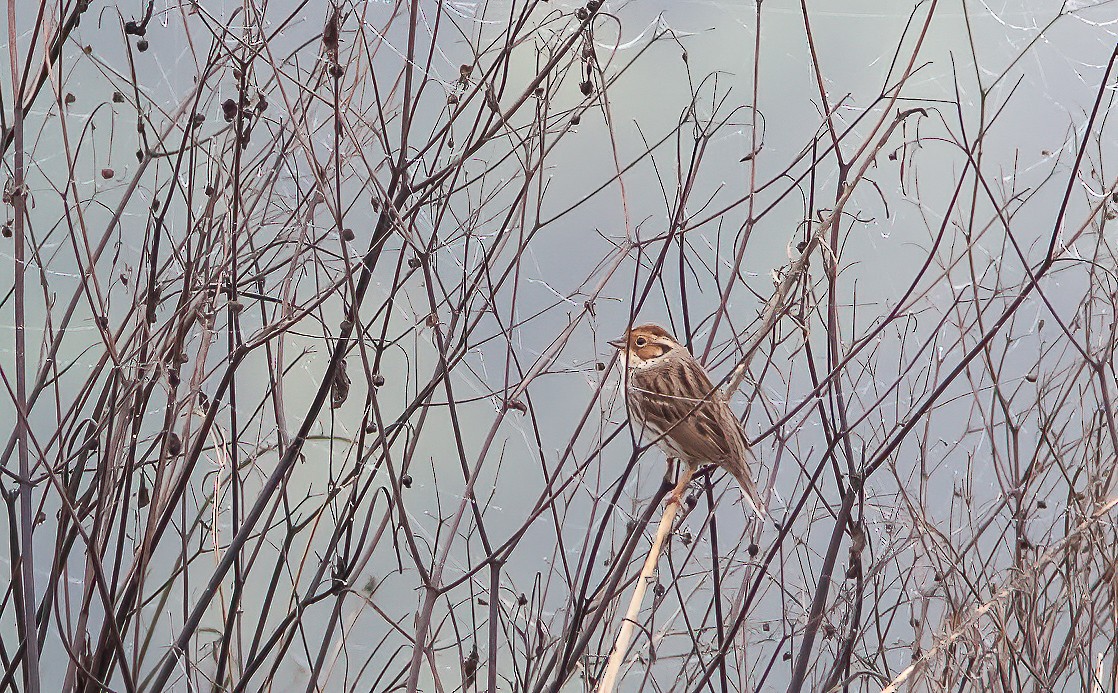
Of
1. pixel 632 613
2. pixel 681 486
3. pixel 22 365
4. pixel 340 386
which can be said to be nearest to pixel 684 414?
pixel 681 486

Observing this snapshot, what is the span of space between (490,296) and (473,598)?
2.63 ft

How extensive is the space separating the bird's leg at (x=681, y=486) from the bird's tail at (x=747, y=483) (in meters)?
0.11

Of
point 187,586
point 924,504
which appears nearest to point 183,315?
point 187,586

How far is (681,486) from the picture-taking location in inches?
93.7

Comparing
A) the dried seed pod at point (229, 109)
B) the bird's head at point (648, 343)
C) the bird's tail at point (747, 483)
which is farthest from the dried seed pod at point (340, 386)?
the bird's head at point (648, 343)

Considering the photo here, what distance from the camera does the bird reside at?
2.55 m

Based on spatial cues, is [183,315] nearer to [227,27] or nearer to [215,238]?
[215,238]

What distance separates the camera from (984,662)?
86.7 inches

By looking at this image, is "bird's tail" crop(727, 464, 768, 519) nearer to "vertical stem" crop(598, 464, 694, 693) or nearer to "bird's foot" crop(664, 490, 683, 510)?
"bird's foot" crop(664, 490, 683, 510)

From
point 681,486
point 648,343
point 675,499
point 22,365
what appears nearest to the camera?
point 22,365

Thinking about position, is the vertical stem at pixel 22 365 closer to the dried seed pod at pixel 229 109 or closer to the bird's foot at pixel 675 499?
the dried seed pod at pixel 229 109

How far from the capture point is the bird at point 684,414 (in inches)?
100

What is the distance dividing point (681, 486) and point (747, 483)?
1.06 feet

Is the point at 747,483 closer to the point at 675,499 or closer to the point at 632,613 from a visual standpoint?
the point at 675,499
